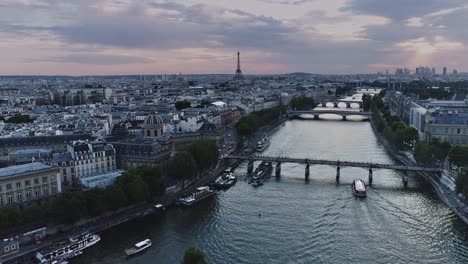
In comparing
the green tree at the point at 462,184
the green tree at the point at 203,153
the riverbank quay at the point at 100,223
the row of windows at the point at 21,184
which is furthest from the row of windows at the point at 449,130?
the row of windows at the point at 21,184

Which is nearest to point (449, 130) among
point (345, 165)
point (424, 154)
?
point (424, 154)

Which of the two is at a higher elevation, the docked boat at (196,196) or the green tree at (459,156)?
the green tree at (459,156)

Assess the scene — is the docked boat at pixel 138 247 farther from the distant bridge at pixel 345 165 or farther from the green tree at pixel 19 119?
the green tree at pixel 19 119

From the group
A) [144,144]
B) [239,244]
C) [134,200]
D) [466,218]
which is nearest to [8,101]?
[144,144]

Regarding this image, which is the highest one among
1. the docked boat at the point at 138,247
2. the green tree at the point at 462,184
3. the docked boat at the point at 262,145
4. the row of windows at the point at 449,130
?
the row of windows at the point at 449,130

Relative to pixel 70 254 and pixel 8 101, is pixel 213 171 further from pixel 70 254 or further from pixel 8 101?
pixel 8 101

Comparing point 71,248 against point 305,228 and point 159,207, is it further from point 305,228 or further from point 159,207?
point 305,228
